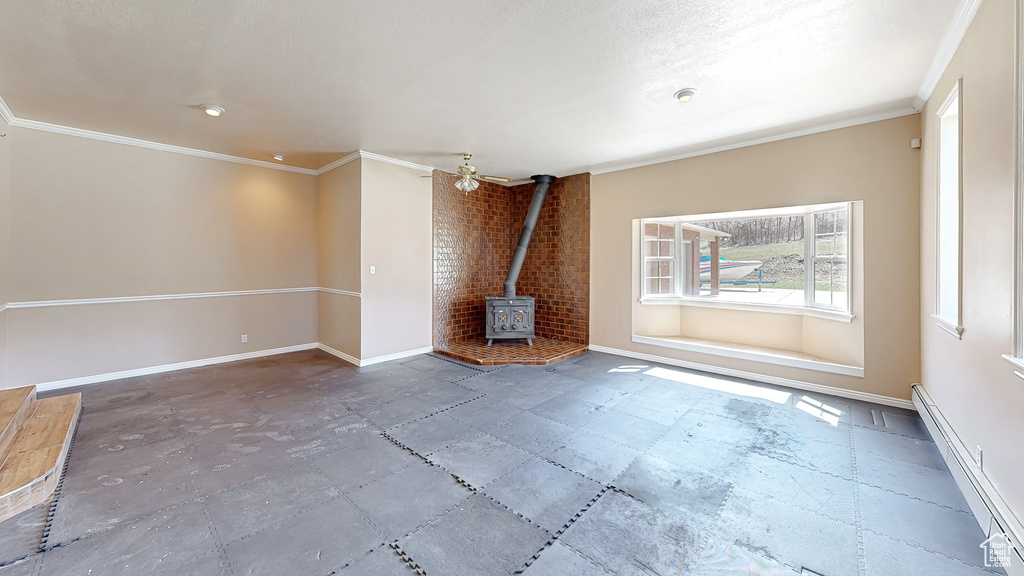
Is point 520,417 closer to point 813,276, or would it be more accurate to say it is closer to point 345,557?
point 345,557

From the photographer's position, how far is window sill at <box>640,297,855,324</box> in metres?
4.01

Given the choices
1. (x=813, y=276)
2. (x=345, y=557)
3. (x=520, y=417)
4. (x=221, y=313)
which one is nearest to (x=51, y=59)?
(x=221, y=313)

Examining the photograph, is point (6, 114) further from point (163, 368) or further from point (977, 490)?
point (977, 490)

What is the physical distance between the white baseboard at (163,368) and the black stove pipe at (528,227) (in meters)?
3.08

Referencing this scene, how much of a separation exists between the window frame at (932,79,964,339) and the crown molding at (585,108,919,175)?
2.21 ft

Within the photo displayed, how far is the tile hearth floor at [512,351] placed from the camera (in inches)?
197

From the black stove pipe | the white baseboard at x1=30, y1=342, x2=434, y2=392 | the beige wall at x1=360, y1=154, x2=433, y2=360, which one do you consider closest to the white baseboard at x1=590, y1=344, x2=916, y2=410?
the black stove pipe

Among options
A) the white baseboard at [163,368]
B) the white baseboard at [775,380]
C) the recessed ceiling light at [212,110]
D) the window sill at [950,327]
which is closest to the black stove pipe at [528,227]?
the white baseboard at [775,380]

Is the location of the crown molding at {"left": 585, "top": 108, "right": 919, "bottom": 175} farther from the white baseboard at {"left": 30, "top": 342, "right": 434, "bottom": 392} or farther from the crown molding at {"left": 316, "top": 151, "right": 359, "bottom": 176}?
the white baseboard at {"left": 30, "top": 342, "right": 434, "bottom": 392}

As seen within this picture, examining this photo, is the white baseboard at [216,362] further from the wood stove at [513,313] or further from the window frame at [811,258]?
the window frame at [811,258]

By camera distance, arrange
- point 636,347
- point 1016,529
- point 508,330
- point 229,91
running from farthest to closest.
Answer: point 508,330
point 636,347
point 229,91
point 1016,529

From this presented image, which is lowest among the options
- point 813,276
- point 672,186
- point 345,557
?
point 345,557

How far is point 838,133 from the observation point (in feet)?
12.2

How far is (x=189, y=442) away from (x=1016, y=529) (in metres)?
4.67
